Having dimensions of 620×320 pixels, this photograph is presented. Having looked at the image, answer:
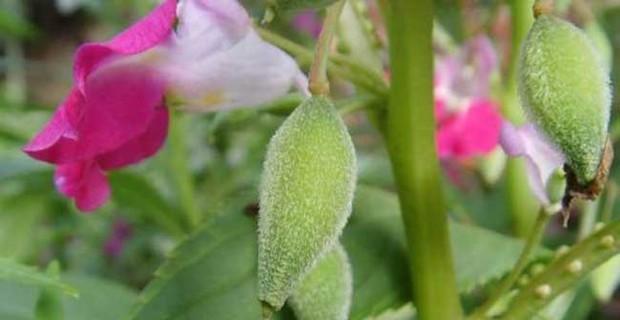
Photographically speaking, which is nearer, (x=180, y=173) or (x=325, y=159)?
(x=325, y=159)

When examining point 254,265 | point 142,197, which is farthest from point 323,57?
point 142,197

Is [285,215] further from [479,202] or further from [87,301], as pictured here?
[479,202]

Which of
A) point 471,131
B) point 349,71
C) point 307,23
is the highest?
point 349,71

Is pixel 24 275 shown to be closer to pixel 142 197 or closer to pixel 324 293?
pixel 324 293

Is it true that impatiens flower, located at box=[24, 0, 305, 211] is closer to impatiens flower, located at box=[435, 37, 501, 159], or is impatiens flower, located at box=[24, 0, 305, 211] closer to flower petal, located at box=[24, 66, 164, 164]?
flower petal, located at box=[24, 66, 164, 164]

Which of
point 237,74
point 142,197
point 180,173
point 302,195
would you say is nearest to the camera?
point 302,195

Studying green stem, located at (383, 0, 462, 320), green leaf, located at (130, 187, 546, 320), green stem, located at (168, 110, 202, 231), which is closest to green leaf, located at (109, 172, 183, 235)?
green stem, located at (168, 110, 202, 231)
